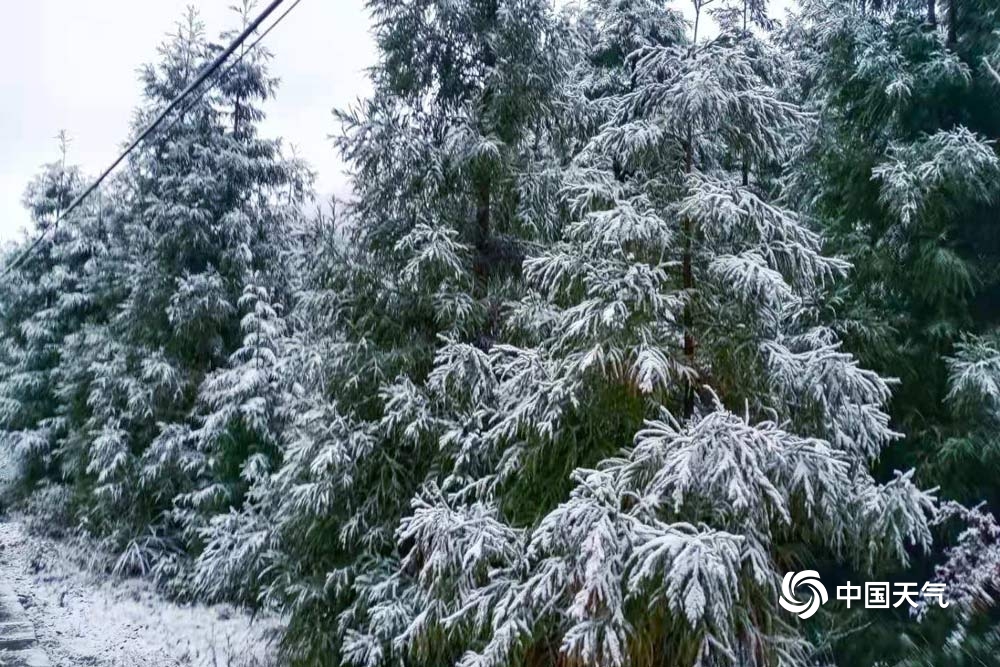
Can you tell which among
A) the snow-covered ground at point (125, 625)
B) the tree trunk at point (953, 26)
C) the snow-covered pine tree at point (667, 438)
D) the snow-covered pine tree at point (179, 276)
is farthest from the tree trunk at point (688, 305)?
the snow-covered pine tree at point (179, 276)

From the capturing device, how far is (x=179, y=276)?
911 cm

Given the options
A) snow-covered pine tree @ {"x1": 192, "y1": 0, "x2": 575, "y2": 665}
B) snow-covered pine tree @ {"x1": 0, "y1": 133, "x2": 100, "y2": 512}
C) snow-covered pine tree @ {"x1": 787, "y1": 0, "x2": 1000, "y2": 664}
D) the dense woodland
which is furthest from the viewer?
snow-covered pine tree @ {"x1": 0, "y1": 133, "x2": 100, "y2": 512}

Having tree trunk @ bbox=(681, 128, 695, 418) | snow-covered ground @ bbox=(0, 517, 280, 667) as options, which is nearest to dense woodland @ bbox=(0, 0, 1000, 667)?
tree trunk @ bbox=(681, 128, 695, 418)

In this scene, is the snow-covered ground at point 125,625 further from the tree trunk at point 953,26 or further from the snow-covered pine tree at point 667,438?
the tree trunk at point 953,26

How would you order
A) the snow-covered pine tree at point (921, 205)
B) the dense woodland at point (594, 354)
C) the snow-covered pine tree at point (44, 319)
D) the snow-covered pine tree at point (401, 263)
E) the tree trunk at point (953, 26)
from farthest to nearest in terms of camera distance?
the snow-covered pine tree at point (44, 319)
the tree trunk at point (953, 26)
the snow-covered pine tree at point (921, 205)
the snow-covered pine tree at point (401, 263)
the dense woodland at point (594, 354)

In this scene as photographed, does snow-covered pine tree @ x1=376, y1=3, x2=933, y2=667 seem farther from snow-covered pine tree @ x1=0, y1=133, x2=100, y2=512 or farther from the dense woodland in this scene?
snow-covered pine tree @ x1=0, y1=133, x2=100, y2=512

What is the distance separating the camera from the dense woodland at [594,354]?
3.28 metres

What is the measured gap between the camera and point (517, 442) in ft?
13.8

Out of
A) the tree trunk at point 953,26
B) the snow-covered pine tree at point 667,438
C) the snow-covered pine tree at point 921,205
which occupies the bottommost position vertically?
the snow-covered pine tree at point 667,438

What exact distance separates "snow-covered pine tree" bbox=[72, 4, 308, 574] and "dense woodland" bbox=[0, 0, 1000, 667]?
6 cm

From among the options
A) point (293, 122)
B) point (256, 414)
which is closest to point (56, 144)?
point (293, 122)

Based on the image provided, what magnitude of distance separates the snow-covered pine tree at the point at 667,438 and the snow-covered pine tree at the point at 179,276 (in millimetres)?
5479

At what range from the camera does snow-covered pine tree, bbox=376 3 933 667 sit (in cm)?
313

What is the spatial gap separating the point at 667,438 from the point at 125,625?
6899mm
